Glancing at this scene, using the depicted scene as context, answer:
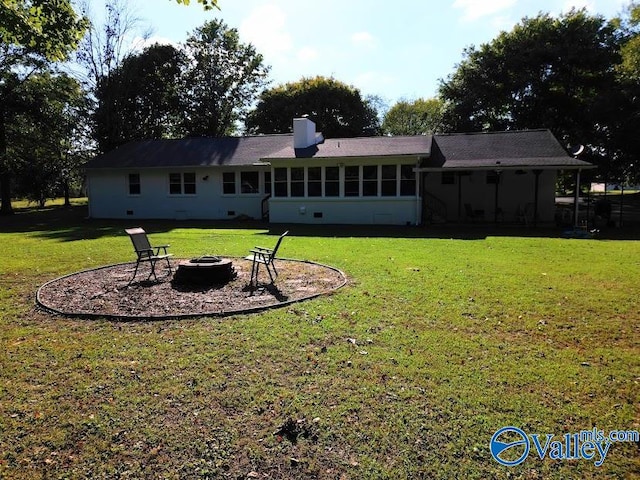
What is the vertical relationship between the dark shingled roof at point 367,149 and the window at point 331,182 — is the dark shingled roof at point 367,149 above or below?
above

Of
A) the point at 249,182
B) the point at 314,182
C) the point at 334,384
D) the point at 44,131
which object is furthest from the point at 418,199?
the point at 44,131

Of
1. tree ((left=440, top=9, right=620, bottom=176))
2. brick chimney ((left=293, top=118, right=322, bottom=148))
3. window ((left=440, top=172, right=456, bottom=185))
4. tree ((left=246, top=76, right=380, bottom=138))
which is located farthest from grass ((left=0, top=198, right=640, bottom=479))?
tree ((left=246, top=76, right=380, bottom=138))

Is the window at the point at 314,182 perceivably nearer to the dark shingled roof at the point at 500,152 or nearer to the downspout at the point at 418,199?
the downspout at the point at 418,199

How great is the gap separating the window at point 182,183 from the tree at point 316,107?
18782 millimetres

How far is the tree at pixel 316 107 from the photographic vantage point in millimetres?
41094

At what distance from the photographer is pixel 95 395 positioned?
4.02m

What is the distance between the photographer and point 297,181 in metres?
21.0

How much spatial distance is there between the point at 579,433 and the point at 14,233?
2104 centimetres

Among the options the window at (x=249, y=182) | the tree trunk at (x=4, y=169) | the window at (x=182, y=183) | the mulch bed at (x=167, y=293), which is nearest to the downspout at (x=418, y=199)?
the window at (x=249, y=182)

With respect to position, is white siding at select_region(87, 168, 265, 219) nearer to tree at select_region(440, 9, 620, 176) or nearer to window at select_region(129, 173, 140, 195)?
window at select_region(129, 173, 140, 195)

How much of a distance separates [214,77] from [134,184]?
19.2 meters

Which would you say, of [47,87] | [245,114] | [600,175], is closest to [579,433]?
[600,175]

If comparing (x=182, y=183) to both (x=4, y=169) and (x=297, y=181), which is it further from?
(x=4, y=169)

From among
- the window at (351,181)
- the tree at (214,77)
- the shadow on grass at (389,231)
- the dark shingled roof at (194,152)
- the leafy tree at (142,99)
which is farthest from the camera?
the tree at (214,77)
